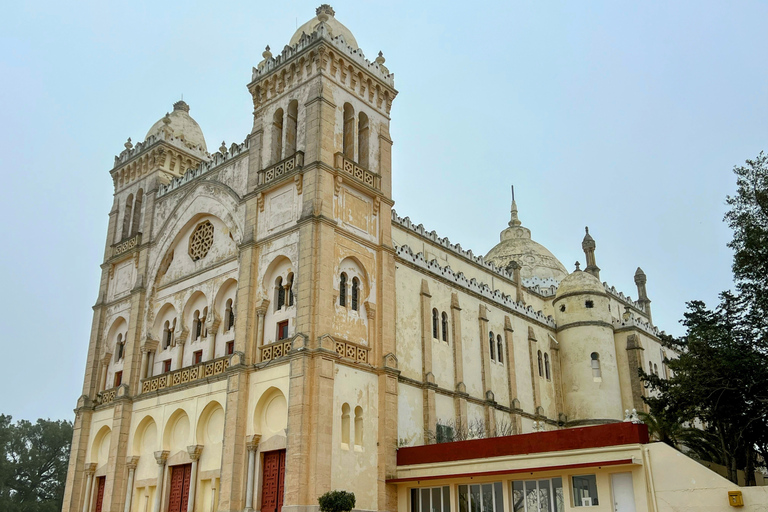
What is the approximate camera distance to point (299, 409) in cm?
2642

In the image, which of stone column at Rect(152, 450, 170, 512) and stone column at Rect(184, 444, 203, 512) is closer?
stone column at Rect(184, 444, 203, 512)

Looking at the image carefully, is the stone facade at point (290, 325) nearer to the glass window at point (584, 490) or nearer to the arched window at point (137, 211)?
the arched window at point (137, 211)

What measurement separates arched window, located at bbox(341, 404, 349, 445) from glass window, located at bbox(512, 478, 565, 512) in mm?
6363

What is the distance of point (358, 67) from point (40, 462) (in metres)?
48.7

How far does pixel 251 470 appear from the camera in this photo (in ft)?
Answer: 91.9

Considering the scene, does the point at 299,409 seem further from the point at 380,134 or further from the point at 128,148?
the point at 128,148

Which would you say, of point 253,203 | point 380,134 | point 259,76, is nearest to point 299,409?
point 253,203

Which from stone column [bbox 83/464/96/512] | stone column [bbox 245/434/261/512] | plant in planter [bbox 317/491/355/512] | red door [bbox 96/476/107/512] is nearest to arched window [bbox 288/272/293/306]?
stone column [bbox 245/434/261/512]

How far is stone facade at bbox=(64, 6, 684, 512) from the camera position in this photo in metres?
28.1

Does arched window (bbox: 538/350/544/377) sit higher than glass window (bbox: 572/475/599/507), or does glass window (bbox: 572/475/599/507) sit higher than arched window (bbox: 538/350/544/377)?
arched window (bbox: 538/350/544/377)

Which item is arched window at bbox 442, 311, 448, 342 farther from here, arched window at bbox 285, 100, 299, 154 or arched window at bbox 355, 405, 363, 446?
arched window at bbox 285, 100, 299, 154

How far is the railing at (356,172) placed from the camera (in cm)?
3108

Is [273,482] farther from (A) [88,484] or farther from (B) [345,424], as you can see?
Result: (A) [88,484]

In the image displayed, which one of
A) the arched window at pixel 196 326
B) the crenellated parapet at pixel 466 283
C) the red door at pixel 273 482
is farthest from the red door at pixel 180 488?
the crenellated parapet at pixel 466 283
